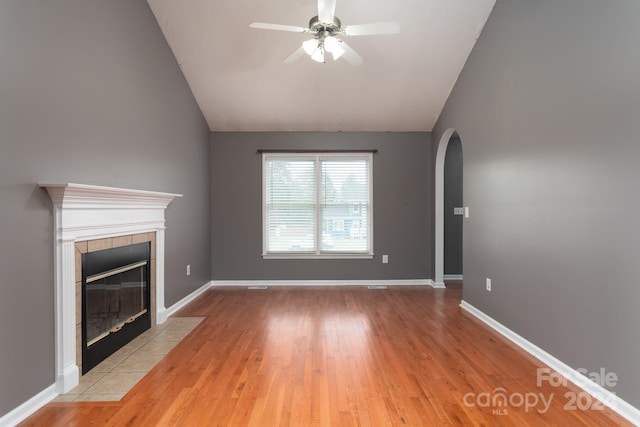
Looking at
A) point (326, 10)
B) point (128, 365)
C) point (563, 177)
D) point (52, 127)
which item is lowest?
point (128, 365)

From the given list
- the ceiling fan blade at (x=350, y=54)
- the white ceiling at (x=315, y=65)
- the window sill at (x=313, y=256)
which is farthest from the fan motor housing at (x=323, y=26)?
the window sill at (x=313, y=256)

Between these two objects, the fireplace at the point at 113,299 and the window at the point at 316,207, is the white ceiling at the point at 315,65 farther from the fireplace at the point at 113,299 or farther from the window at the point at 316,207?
the fireplace at the point at 113,299

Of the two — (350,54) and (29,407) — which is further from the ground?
(350,54)

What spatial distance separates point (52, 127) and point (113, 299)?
143 centimetres

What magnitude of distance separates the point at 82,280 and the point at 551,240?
Result: 135 inches

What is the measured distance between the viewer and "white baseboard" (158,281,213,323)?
12.7 ft

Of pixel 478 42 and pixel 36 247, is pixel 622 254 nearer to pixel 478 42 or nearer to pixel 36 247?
pixel 478 42

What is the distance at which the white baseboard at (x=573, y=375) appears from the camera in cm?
195

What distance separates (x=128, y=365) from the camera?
103 inches

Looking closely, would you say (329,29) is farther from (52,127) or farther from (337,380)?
(337,380)

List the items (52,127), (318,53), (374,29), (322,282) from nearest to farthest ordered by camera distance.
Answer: (52,127), (374,29), (318,53), (322,282)

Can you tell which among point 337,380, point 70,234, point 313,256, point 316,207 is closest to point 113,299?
point 70,234

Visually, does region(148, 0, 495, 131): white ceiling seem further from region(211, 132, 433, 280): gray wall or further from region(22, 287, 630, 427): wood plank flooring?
region(22, 287, 630, 427): wood plank flooring

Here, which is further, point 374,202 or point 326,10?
point 374,202
